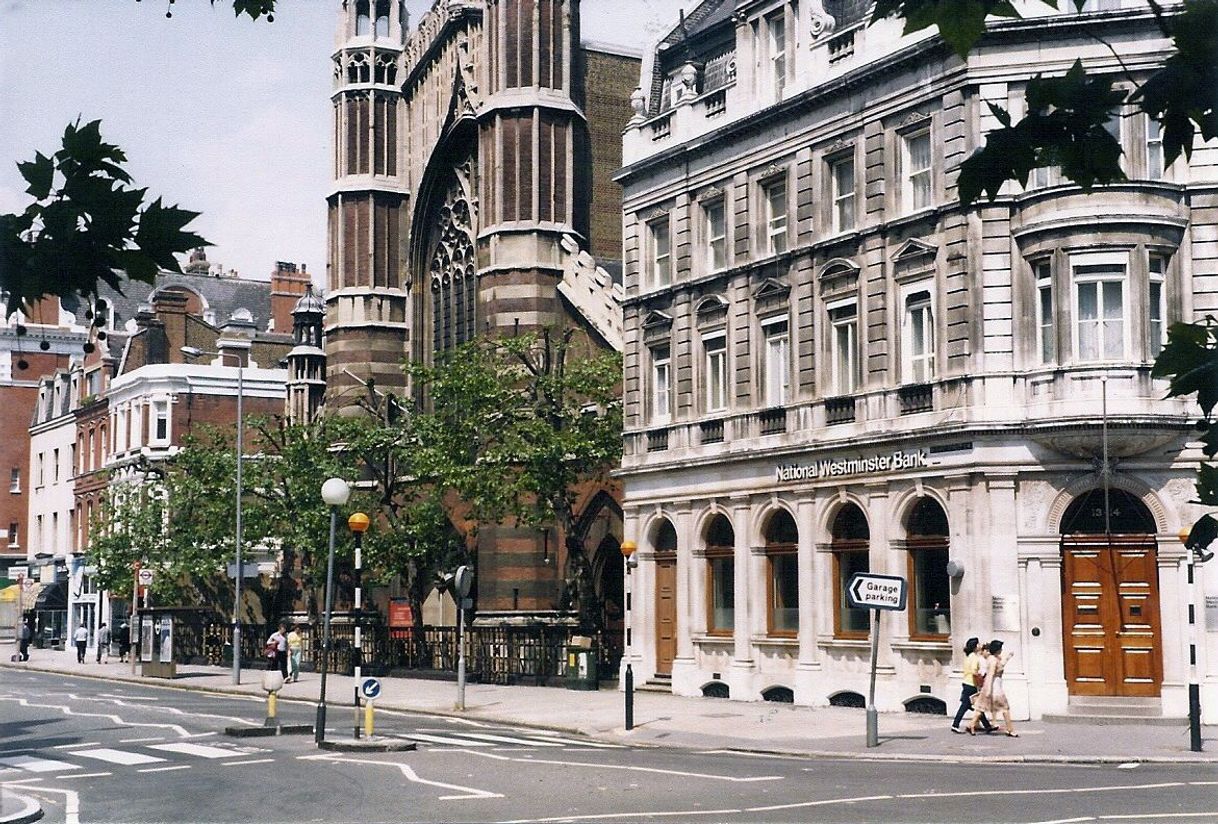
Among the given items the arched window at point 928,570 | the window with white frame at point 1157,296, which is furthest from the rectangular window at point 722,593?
the window with white frame at point 1157,296

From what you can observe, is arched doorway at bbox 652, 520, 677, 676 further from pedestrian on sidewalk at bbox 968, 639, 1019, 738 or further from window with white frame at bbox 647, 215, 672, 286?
pedestrian on sidewalk at bbox 968, 639, 1019, 738

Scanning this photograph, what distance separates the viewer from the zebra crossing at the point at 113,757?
2400 cm

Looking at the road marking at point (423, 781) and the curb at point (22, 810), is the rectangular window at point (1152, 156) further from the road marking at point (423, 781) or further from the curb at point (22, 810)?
the curb at point (22, 810)

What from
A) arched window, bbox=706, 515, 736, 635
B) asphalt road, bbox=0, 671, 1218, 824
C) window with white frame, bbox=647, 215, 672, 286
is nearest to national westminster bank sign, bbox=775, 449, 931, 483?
arched window, bbox=706, 515, 736, 635

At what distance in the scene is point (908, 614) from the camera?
35.0m

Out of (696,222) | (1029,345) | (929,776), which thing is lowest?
(929,776)

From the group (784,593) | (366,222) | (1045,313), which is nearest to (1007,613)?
(1045,313)

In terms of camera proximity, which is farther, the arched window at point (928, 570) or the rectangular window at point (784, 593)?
the rectangular window at point (784, 593)

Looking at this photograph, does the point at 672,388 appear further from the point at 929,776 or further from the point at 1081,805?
the point at 1081,805

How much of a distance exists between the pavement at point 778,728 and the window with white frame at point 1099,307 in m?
6.50

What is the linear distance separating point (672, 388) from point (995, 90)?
12.3 metres

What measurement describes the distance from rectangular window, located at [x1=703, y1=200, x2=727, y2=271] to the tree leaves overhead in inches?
1372

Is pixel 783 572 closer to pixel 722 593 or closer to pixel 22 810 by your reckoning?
pixel 722 593

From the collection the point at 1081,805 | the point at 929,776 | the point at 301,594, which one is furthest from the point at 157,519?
the point at 1081,805
